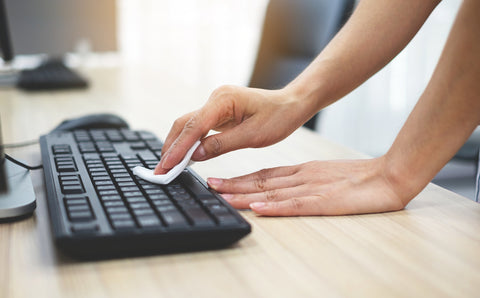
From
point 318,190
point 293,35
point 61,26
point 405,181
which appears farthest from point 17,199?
point 61,26

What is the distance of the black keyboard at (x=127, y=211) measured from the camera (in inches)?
17.7

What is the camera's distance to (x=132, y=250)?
1.52 ft

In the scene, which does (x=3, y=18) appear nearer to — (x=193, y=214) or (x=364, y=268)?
(x=193, y=214)

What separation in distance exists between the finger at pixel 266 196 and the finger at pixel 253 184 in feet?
0.04

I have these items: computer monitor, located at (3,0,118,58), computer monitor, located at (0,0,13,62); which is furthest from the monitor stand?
computer monitor, located at (3,0,118,58)

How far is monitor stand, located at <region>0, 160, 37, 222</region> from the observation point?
1.80ft

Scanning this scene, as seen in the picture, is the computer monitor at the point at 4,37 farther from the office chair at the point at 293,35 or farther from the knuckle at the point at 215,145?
the knuckle at the point at 215,145

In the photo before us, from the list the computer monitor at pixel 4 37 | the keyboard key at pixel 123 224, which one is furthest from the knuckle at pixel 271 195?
the computer monitor at pixel 4 37

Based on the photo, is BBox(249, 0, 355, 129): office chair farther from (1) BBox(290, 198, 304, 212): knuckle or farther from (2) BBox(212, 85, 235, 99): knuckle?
(1) BBox(290, 198, 304, 212): knuckle

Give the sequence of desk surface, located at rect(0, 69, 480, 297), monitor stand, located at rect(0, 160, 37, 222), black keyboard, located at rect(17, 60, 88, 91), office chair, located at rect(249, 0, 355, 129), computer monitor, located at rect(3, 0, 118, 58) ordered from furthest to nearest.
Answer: computer monitor, located at rect(3, 0, 118, 58)
black keyboard, located at rect(17, 60, 88, 91)
office chair, located at rect(249, 0, 355, 129)
monitor stand, located at rect(0, 160, 37, 222)
desk surface, located at rect(0, 69, 480, 297)

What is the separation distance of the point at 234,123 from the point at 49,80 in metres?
1.09

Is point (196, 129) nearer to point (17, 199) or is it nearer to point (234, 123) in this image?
point (234, 123)

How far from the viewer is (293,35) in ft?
4.85

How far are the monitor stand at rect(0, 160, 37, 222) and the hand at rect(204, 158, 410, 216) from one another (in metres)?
0.22
